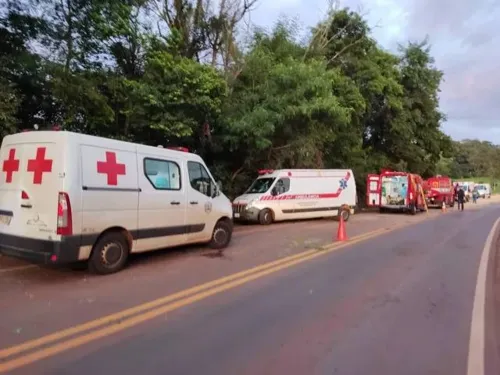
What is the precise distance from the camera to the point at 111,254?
7.31 metres

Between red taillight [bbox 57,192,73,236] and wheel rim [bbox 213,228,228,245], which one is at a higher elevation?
red taillight [bbox 57,192,73,236]

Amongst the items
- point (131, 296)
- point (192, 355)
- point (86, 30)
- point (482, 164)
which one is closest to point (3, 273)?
point (131, 296)

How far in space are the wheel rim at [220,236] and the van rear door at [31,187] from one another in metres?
4.10

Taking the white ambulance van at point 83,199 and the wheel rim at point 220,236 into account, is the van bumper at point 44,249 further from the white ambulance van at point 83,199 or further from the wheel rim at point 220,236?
the wheel rim at point 220,236

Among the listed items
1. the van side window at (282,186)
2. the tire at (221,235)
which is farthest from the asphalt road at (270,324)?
the van side window at (282,186)

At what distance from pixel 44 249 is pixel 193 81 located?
8.57 meters

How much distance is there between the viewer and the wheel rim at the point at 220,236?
32.9 feet

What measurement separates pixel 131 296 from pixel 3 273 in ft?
8.68

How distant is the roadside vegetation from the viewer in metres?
11.5

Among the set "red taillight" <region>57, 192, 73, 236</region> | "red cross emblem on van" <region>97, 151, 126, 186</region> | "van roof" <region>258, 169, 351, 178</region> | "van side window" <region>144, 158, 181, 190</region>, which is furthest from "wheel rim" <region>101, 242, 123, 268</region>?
"van roof" <region>258, 169, 351, 178</region>

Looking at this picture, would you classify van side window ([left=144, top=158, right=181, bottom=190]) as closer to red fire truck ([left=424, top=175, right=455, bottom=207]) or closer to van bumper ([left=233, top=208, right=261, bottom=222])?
van bumper ([left=233, top=208, right=261, bottom=222])

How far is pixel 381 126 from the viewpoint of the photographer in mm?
31953

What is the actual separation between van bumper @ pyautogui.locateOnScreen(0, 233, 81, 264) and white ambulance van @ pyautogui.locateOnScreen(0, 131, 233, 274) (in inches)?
0.6

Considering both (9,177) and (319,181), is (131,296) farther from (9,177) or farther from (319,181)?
(319,181)
